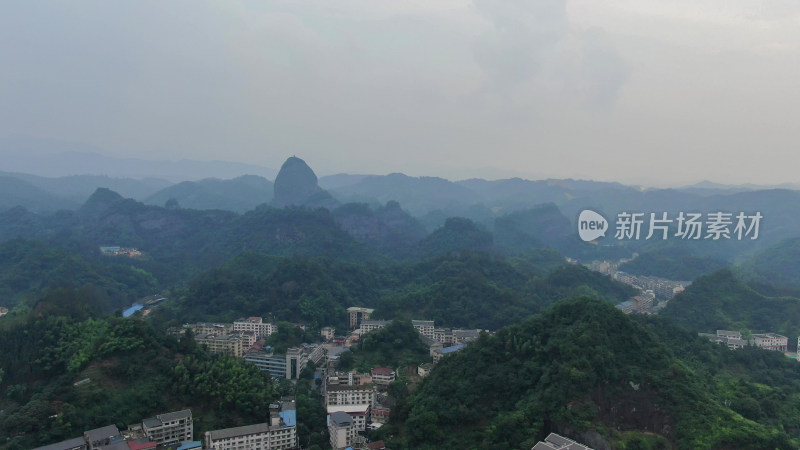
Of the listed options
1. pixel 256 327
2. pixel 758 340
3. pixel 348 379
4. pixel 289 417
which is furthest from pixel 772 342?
pixel 256 327

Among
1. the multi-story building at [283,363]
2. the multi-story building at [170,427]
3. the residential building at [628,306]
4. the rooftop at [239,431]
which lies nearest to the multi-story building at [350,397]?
the rooftop at [239,431]

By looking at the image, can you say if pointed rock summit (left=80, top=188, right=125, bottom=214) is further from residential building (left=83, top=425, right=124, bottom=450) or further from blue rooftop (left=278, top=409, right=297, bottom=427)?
blue rooftop (left=278, top=409, right=297, bottom=427)

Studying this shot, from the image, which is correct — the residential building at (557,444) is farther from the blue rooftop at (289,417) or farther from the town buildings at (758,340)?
the town buildings at (758,340)

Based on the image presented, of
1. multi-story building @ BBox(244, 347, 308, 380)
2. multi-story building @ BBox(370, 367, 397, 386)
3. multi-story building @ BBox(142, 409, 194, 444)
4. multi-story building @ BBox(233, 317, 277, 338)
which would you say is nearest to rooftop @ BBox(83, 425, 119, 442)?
multi-story building @ BBox(142, 409, 194, 444)

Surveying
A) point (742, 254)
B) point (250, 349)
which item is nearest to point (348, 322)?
point (250, 349)

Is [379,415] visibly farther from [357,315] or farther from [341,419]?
[357,315]
